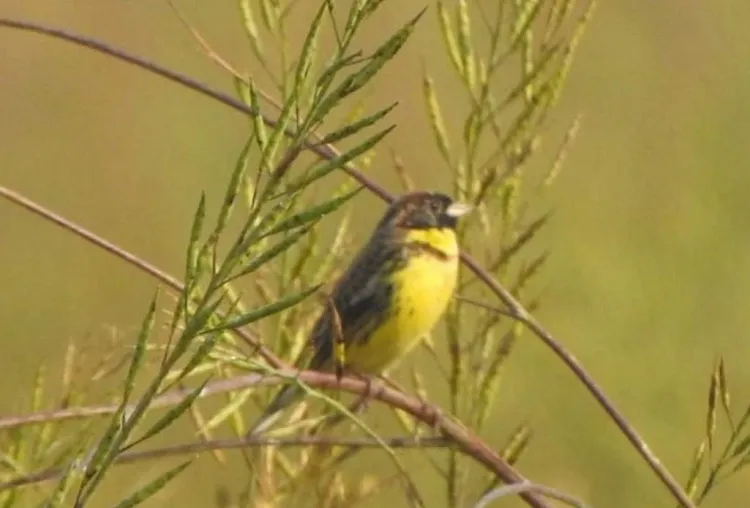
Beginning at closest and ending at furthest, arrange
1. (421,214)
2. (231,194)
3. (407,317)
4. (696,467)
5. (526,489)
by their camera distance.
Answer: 1. (231,194)
2. (526,489)
3. (696,467)
4. (407,317)
5. (421,214)

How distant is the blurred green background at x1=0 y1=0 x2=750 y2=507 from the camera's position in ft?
7.55

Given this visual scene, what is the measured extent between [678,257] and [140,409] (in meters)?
2.40

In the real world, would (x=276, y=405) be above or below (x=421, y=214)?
below

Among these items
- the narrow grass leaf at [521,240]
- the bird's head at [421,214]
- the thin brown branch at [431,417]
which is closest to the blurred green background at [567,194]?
the bird's head at [421,214]

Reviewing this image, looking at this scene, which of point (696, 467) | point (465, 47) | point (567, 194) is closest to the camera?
point (696, 467)

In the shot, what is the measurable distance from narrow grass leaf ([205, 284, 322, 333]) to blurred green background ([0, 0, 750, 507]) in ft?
5.74

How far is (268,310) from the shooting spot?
275 mm

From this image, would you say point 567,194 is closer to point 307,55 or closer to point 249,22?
point 249,22

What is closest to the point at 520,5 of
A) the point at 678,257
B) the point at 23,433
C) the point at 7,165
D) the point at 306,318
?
the point at 306,318

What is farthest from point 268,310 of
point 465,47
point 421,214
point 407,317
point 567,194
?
point 567,194

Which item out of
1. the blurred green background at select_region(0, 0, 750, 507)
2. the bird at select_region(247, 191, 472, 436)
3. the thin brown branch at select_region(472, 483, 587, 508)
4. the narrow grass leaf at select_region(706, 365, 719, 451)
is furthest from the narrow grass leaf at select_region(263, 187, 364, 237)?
the blurred green background at select_region(0, 0, 750, 507)

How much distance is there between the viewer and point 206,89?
555 mm

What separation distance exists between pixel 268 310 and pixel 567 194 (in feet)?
8.16

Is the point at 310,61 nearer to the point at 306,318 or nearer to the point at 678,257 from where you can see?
the point at 306,318
